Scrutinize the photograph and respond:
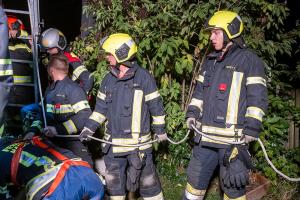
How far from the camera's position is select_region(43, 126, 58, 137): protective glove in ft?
15.1

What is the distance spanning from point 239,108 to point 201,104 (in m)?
0.53

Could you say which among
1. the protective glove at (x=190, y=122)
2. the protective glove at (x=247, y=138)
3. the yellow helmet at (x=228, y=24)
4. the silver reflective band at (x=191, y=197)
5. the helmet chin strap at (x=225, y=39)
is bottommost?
the silver reflective band at (x=191, y=197)

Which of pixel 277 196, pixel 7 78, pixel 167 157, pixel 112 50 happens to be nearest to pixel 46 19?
pixel 167 157

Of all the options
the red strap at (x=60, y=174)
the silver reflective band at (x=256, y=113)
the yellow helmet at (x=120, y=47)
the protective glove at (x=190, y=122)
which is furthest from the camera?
the protective glove at (x=190, y=122)

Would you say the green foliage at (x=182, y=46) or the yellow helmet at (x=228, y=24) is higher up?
the yellow helmet at (x=228, y=24)

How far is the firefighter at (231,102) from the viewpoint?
4211 millimetres

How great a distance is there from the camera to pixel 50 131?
4.64m

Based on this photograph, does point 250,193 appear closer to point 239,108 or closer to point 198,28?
point 239,108

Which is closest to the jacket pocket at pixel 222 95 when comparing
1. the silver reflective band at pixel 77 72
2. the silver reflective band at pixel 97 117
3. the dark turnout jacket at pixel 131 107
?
the dark turnout jacket at pixel 131 107

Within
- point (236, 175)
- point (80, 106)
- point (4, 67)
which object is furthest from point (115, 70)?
point (4, 67)

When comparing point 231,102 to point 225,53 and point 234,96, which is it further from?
point 225,53

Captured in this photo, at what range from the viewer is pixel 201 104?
471 cm

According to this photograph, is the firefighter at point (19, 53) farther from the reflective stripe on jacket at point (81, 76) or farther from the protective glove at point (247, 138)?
the protective glove at point (247, 138)

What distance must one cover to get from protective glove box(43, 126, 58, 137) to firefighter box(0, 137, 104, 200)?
3.87 ft
